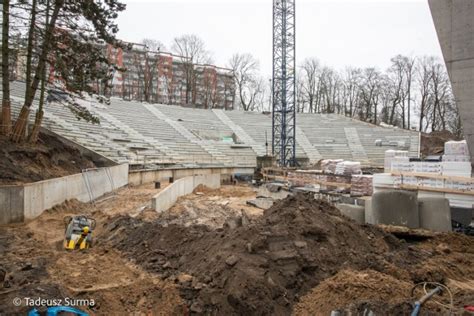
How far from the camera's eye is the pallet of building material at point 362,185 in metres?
15.1

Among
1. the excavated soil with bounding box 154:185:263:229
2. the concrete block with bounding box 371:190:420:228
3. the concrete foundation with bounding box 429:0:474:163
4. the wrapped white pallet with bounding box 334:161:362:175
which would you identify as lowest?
the excavated soil with bounding box 154:185:263:229

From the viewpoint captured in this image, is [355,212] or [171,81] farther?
[171,81]

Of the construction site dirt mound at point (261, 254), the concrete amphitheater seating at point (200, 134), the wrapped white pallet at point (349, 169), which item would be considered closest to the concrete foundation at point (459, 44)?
the construction site dirt mound at point (261, 254)

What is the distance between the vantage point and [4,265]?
6.91 m

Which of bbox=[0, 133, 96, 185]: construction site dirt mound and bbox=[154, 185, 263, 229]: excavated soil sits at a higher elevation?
bbox=[0, 133, 96, 185]: construction site dirt mound

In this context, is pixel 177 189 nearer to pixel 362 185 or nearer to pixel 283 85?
pixel 362 185

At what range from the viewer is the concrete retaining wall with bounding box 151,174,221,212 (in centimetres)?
1447

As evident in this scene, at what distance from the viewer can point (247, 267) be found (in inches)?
246

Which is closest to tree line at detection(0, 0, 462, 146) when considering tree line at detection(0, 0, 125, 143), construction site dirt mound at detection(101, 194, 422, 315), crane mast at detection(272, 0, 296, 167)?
tree line at detection(0, 0, 125, 143)

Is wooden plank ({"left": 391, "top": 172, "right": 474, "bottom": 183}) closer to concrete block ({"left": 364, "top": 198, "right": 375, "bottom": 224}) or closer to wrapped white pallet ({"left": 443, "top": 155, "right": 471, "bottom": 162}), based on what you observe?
concrete block ({"left": 364, "top": 198, "right": 375, "bottom": 224})

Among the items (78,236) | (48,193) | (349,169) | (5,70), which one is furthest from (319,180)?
(5,70)

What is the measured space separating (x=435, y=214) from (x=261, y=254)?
6912 mm

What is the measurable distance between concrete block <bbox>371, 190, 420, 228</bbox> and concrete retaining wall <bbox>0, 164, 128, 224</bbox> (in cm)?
1082

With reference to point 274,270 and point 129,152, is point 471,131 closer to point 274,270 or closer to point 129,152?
point 274,270
